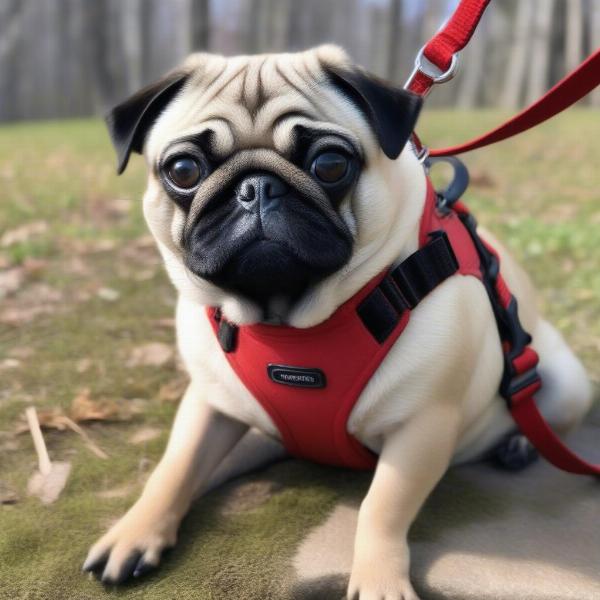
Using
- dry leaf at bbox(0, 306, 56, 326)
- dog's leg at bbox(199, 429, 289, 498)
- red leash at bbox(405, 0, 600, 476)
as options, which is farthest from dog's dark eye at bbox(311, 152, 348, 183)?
dry leaf at bbox(0, 306, 56, 326)

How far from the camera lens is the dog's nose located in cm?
166

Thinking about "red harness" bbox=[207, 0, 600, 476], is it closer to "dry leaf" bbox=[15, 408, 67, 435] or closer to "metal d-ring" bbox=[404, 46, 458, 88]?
"metal d-ring" bbox=[404, 46, 458, 88]

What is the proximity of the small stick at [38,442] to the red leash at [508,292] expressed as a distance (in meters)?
1.34

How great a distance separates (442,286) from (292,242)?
1.53 ft

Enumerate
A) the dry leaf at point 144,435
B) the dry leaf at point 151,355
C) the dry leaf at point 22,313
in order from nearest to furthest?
1. the dry leaf at point 144,435
2. the dry leaf at point 151,355
3. the dry leaf at point 22,313

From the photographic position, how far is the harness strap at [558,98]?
195 cm

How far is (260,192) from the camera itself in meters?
1.66

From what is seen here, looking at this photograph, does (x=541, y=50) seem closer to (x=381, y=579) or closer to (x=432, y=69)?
(x=432, y=69)

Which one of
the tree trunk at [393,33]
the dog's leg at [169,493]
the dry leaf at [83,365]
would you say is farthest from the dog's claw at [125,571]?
the tree trunk at [393,33]

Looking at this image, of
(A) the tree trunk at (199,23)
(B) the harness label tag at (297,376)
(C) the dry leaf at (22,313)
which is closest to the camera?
(B) the harness label tag at (297,376)

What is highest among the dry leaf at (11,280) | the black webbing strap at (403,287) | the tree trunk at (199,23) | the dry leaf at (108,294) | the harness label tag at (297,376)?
the black webbing strap at (403,287)

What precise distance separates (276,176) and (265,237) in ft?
0.44

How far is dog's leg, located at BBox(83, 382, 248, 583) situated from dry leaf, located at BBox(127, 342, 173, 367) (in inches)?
33.1

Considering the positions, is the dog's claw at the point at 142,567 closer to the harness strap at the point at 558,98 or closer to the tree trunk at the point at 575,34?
the harness strap at the point at 558,98
